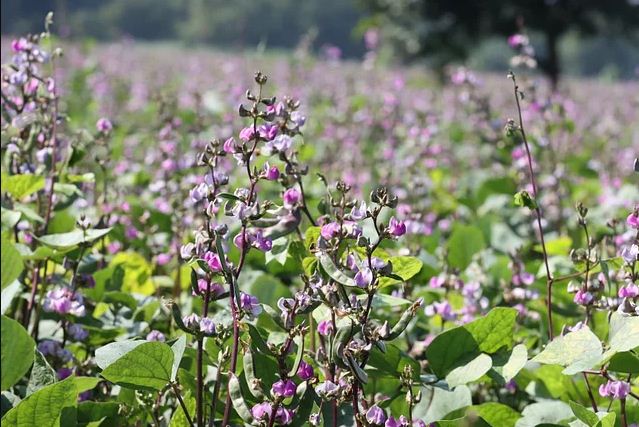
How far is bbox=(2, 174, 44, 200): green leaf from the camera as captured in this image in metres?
2.38

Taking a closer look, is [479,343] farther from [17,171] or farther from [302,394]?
[17,171]

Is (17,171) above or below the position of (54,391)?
above

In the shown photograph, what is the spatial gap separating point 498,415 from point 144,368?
0.75 meters

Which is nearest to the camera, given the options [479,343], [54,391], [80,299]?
[54,391]

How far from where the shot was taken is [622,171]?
20.2ft

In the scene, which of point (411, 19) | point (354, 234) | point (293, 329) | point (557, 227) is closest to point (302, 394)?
point (293, 329)

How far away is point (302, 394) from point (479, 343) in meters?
0.55

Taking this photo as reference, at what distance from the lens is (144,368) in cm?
152

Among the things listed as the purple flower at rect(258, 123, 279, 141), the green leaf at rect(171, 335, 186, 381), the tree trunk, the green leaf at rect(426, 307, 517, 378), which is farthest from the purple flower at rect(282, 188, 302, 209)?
the tree trunk

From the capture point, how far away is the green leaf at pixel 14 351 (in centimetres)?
174

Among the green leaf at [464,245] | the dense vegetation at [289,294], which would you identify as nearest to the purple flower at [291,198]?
the dense vegetation at [289,294]

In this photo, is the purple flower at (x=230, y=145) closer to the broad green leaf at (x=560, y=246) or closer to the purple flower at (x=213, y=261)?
the purple flower at (x=213, y=261)

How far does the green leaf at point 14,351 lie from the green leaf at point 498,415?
90 cm

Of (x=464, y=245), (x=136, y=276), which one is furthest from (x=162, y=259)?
(x=464, y=245)
